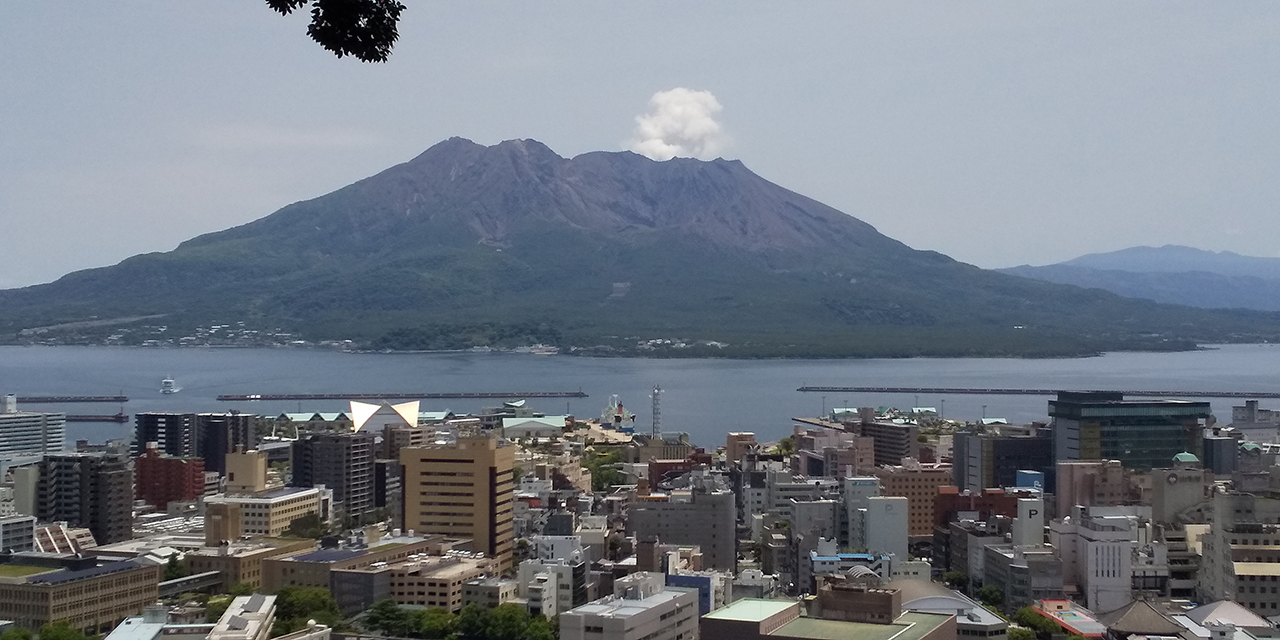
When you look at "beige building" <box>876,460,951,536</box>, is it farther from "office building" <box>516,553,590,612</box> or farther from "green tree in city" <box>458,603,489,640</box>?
"green tree in city" <box>458,603,489,640</box>

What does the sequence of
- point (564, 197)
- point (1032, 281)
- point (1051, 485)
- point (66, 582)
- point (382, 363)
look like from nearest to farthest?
1. point (66, 582)
2. point (1051, 485)
3. point (382, 363)
4. point (1032, 281)
5. point (564, 197)

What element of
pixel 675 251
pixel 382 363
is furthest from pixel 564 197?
pixel 382 363

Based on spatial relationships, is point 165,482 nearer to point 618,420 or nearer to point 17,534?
point 17,534

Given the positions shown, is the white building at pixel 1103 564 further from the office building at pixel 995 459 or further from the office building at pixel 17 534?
the office building at pixel 17 534

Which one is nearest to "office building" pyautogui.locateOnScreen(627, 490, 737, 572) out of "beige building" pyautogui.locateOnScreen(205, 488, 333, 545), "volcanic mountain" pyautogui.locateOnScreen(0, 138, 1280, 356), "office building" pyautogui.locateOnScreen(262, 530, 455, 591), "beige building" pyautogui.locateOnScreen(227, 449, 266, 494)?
"office building" pyautogui.locateOnScreen(262, 530, 455, 591)

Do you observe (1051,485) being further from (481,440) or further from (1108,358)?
(1108,358)
